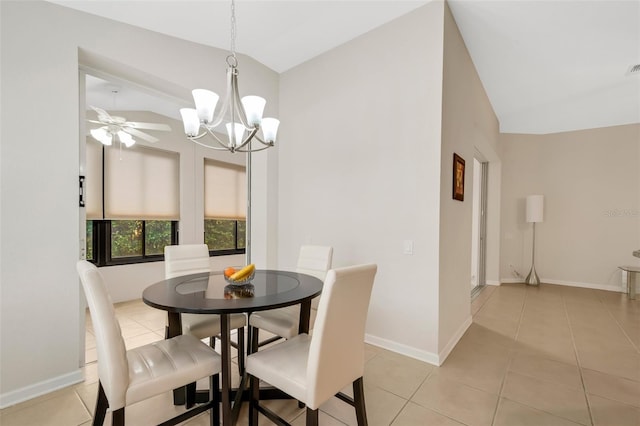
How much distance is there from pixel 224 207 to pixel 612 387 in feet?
18.0

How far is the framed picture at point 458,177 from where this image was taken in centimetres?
279

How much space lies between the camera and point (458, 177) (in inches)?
114

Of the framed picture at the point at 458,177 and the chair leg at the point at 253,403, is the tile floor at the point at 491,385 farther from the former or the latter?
the framed picture at the point at 458,177

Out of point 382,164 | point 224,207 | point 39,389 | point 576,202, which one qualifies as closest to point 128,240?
point 224,207

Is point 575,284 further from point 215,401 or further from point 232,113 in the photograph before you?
point 232,113

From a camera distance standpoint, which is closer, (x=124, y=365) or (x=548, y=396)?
(x=124, y=365)

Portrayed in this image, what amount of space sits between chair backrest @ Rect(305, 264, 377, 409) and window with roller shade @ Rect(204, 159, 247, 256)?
4424 millimetres

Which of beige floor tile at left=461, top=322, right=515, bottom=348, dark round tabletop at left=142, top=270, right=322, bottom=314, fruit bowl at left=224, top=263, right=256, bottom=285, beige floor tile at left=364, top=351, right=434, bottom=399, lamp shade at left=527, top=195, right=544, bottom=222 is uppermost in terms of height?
lamp shade at left=527, top=195, right=544, bottom=222

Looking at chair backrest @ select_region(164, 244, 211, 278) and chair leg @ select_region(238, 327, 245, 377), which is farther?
chair backrest @ select_region(164, 244, 211, 278)

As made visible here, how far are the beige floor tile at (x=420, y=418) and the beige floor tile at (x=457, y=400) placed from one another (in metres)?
0.05

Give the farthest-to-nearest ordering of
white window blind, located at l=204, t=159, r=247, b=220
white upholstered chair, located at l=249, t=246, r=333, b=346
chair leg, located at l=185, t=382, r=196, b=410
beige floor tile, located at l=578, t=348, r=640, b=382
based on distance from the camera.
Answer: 1. white window blind, located at l=204, t=159, r=247, b=220
2. beige floor tile, located at l=578, t=348, r=640, b=382
3. white upholstered chair, located at l=249, t=246, r=333, b=346
4. chair leg, located at l=185, t=382, r=196, b=410

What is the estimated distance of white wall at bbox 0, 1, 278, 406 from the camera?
1.92 m

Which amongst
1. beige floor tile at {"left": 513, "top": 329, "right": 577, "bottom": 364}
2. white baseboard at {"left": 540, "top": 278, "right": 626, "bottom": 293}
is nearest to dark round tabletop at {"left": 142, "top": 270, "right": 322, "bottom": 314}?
beige floor tile at {"left": 513, "top": 329, "right": 577, "bottom": 364}

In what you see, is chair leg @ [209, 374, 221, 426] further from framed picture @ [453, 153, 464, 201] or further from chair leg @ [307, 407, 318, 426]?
framed picture @ [453, 153, 464, 201]
